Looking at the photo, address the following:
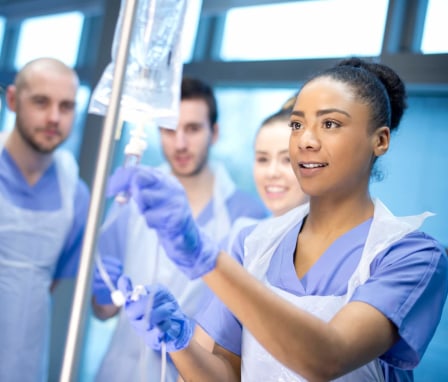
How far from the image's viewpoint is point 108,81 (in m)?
1.04

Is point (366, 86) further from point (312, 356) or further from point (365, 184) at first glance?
point (312, 356)

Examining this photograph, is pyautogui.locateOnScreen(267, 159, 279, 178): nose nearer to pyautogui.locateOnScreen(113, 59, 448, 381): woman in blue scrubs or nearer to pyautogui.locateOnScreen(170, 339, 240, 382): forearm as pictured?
pyautogui.locateOnScreen(113, 59, 448, 381): woman in blue scrubs

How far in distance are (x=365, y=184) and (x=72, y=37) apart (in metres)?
2.50

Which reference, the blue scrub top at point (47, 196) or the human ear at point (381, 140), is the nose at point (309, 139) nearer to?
the human ear at point (381, 140)

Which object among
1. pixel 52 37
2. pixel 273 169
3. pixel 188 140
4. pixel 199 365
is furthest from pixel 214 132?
pixel 52 37

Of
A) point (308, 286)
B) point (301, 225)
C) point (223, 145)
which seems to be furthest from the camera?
point (223, 145)

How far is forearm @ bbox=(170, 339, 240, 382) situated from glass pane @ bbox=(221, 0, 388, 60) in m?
1.42

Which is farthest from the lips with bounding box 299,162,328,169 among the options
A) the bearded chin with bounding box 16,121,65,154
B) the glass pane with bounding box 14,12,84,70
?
the glass pane with bounding box 14,12,84,70

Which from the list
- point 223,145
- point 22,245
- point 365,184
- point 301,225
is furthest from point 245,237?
point 223,145

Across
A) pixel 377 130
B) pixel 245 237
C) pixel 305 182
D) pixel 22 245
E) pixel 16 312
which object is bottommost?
pixel 16 312

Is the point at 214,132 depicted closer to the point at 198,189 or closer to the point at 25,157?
the point at 198,189

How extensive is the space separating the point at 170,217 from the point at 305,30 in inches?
73.3

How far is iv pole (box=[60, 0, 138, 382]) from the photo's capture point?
77cm

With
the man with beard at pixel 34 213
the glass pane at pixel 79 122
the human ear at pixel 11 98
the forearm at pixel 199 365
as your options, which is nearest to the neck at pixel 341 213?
the forearm at pixel 199 365
